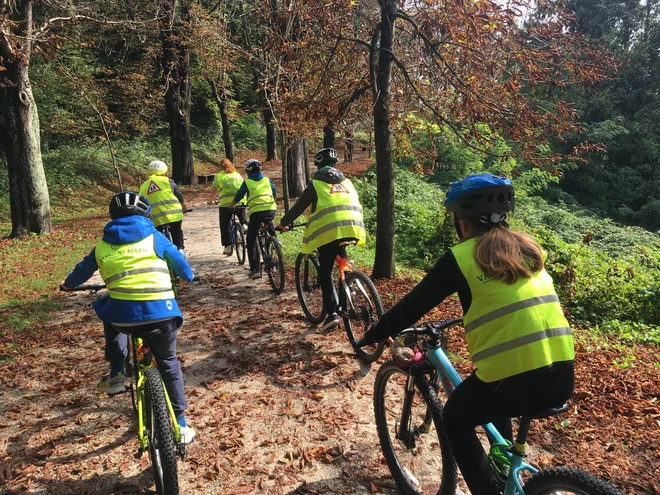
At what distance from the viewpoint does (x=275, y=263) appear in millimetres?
7832

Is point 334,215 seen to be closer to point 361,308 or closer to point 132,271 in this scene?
point 361,308

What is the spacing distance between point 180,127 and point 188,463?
20855 mm

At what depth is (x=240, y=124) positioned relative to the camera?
36625 mm

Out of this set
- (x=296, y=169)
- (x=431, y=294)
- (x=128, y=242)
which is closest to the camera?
(x=431, y=294)

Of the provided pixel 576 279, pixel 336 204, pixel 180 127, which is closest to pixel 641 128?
pixel 576 279

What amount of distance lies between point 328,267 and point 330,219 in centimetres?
64

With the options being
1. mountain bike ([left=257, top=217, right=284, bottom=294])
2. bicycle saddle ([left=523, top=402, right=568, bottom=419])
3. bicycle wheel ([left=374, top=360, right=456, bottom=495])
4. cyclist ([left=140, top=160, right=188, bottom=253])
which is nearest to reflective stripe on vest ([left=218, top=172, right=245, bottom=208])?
cyclist ([left=140, top=160, right=188, bottom=253])

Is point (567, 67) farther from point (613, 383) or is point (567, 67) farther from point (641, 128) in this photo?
point (641, 128)

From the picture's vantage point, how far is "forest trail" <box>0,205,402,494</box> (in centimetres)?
353

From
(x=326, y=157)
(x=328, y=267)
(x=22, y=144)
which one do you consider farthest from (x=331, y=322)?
(x=22, y=144)

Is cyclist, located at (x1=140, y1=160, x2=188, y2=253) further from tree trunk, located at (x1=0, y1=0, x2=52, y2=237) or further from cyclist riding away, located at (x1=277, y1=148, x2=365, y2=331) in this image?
tree trunk, located at (x1=0, y1=0, x2=52, y2=237)

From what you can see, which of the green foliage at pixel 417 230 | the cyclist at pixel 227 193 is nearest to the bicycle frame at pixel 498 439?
the cyclist at pixel 227 193

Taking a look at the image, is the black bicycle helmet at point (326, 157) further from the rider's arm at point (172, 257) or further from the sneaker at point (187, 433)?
the sneaker at point (187, 433)

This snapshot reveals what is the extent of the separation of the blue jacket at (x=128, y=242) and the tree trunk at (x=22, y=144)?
1118cm
